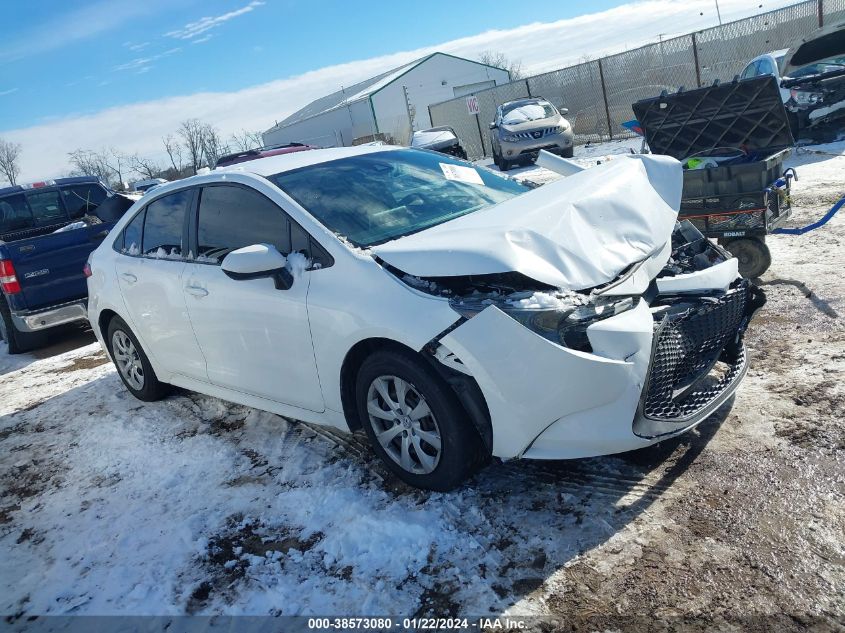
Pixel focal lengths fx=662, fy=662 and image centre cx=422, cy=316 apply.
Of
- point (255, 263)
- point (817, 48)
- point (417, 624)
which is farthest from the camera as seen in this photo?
point (817, 48)

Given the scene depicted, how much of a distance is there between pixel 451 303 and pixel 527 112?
51.8ft

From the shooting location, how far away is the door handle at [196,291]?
4.16 metres

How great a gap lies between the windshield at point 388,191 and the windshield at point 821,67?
10.1m

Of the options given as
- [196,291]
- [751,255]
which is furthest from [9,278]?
[751,255]

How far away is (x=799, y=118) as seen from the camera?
11414mm

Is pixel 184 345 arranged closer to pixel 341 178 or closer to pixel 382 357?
pixel 341 178

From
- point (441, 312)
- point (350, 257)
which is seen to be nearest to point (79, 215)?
point (350, 257)

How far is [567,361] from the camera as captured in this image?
2727 millimetres

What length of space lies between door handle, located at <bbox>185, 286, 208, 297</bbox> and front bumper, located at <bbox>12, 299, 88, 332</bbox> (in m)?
4.41

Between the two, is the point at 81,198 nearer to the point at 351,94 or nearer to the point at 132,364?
the point at 132,364

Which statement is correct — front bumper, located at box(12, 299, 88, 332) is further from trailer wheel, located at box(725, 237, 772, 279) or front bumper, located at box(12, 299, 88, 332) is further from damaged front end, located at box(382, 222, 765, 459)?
trailer wheel, located at box(725, 237, 772, 279)

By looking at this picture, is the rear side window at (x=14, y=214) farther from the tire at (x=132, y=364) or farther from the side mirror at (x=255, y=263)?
the side mirror at (x=255, y=263)

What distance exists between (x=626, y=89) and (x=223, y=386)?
→ 18169mm

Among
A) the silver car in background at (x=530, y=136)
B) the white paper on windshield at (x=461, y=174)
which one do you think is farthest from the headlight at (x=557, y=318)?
the silver car in background at (x=530, y=136)
